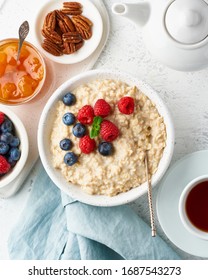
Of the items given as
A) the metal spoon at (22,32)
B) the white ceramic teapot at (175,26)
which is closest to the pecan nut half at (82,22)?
the metal spoon at (22,32)

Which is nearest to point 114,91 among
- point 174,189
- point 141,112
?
point 141,112

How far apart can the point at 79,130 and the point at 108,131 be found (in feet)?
0.27

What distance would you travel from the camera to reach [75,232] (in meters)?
1.67

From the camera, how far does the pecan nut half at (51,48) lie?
1710 mm

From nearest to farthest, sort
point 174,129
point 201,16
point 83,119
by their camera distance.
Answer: point 201,16, point 83,119, point 174,129

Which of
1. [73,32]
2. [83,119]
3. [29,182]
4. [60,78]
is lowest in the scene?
[29,182]

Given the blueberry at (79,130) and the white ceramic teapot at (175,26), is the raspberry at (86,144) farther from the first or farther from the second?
the white ceramic teapot at (175,26)

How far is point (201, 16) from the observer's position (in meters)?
1.40

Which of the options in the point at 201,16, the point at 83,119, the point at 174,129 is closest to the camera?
the point at 201,16

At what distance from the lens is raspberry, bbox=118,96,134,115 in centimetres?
154

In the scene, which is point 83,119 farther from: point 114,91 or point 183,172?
point 183,172

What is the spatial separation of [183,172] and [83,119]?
12.8 inches

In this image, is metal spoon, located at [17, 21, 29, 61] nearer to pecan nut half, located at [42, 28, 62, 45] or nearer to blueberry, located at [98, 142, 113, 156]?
pecan nut half, located at [42, 28, 62, 45]

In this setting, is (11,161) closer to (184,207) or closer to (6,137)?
(6,137)
